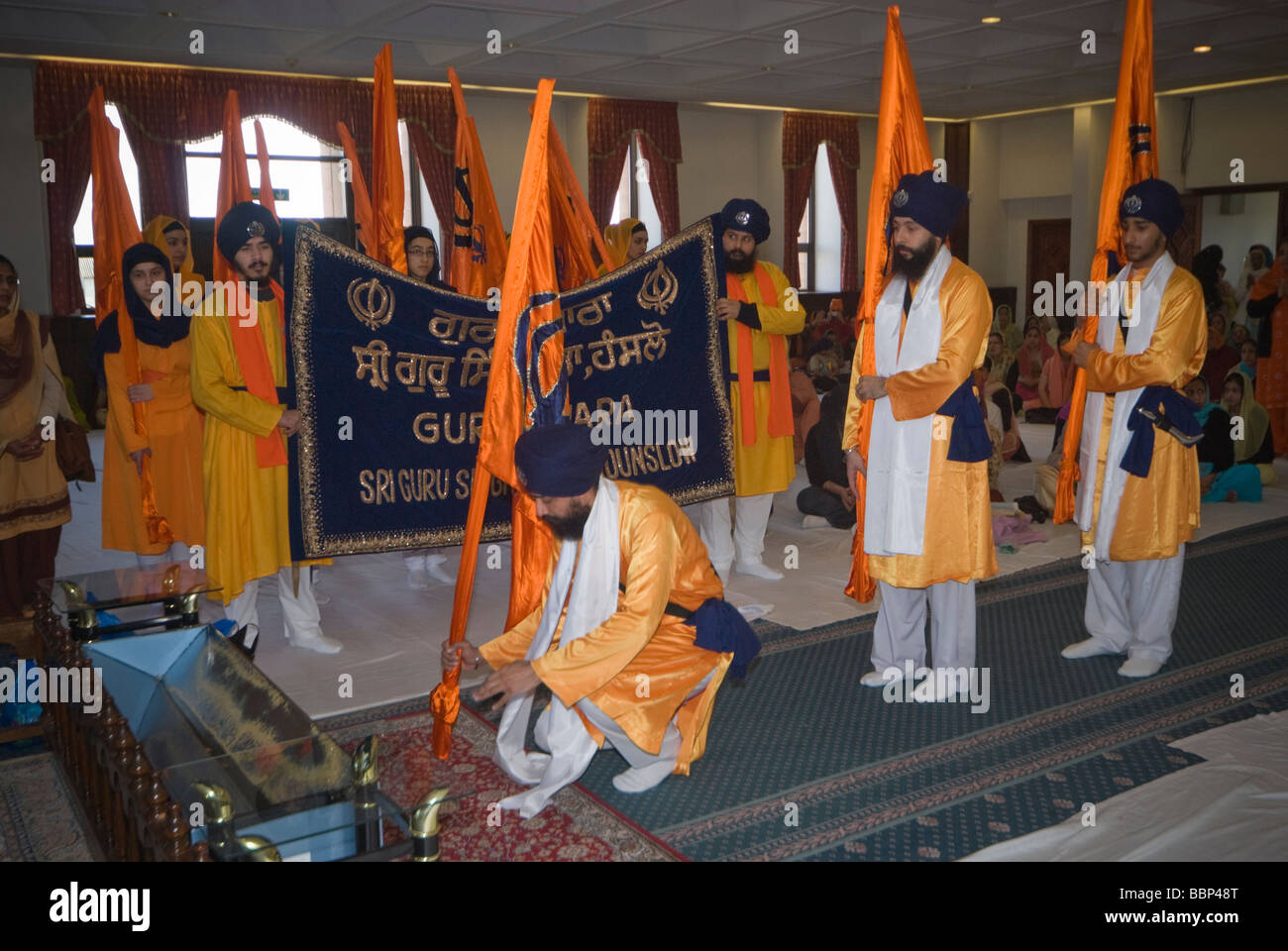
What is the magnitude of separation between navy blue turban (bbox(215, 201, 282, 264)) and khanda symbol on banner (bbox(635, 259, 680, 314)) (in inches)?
49.6

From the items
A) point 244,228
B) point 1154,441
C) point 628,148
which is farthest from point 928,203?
point 628,148

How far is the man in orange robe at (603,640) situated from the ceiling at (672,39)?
5.52 meters

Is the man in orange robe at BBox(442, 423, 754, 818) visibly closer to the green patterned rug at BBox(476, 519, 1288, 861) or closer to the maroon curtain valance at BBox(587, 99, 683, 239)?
the green patterned rug at BBox(476, 519, 1288, 861)

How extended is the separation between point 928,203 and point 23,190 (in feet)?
28.2

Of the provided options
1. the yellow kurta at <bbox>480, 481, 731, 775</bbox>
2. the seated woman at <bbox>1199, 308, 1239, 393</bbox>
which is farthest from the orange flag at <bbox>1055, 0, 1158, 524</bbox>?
the seated woman at <bbox>1199, 308, 1239, 393</bbox>

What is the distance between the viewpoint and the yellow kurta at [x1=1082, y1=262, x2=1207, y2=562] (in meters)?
3.29

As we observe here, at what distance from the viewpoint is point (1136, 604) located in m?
3.53

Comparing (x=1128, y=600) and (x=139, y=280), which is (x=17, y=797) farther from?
(x=1128, y=600)

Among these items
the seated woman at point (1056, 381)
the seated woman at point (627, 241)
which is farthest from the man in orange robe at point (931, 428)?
the seated woman at point (1056, 381)

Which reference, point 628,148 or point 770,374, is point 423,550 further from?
point 628,148

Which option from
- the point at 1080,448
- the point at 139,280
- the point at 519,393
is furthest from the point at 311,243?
the point at 1080,448

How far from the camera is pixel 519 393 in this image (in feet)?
8.75

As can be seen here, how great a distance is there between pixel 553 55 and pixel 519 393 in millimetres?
7064

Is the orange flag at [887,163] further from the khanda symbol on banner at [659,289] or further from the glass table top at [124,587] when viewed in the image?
the glass table top at [124,587]
